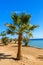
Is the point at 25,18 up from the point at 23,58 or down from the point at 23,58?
up

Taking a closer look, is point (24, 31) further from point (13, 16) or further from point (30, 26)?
point (13, 16)

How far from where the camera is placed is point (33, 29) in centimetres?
1877

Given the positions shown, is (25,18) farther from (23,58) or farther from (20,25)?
(23,58)

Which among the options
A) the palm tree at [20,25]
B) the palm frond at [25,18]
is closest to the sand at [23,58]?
the palm tree at [20,25]

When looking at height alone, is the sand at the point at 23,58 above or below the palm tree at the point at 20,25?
below

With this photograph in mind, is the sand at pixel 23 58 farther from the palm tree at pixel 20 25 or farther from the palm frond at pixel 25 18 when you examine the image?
the palm frond at pixel 25 18

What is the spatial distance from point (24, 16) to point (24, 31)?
182 centimetres

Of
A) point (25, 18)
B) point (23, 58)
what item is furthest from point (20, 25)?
point (23, 58)

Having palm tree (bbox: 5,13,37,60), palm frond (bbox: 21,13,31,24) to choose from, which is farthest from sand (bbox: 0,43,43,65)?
palm frond (bbox: 21,13,31,24)

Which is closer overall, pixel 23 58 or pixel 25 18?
pixel 25 18

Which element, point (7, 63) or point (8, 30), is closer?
point (7, 63)

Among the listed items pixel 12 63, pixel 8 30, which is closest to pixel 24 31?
pixel 8 30

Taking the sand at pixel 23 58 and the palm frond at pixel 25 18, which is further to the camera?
the palm frond at pixel 25 18

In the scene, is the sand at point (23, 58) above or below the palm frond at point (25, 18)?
below
